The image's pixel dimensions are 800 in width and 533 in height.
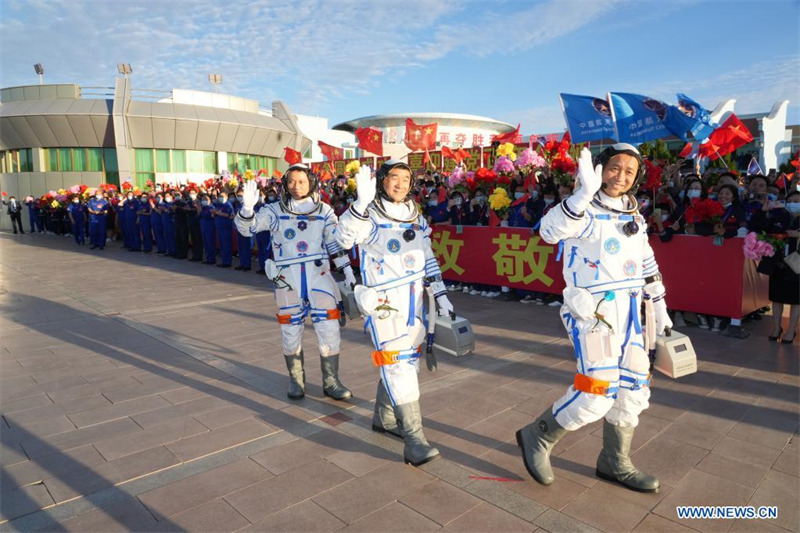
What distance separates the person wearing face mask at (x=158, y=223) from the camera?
682 inches

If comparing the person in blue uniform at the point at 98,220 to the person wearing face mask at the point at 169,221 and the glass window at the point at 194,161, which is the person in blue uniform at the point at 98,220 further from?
the glass window at the point at 194,161

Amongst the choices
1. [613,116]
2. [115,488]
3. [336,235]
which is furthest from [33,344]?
[613,116]

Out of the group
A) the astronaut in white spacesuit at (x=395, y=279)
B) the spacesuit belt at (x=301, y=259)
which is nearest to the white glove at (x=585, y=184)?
the astronaut in white spacesuit at (x=395, y=279)

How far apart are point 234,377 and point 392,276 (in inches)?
109

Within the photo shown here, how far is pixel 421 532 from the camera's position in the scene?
9.48ft

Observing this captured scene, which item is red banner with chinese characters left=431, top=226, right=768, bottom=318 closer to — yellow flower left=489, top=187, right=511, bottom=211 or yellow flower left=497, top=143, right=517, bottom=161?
yellow flower left=489, top=187, right=511, bottom=211

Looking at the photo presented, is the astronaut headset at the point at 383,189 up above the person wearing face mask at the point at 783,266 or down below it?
above

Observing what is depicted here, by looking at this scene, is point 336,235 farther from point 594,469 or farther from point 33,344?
point 33,344

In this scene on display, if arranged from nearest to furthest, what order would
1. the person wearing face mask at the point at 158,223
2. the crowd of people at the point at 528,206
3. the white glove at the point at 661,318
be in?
the white glove at the point at 661,318 < the crowd of people at the point at 528,206 < the person wearing face mask at the point at 158,223

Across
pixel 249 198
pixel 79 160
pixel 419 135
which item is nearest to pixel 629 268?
pixel 249 198

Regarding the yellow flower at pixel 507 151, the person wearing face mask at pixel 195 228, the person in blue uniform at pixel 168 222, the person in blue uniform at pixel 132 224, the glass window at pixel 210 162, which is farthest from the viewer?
the glass window at pixel 210 162

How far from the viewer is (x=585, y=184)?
289cm

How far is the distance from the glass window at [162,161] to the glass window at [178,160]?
1.28 ft

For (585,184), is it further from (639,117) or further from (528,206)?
(639,117)
